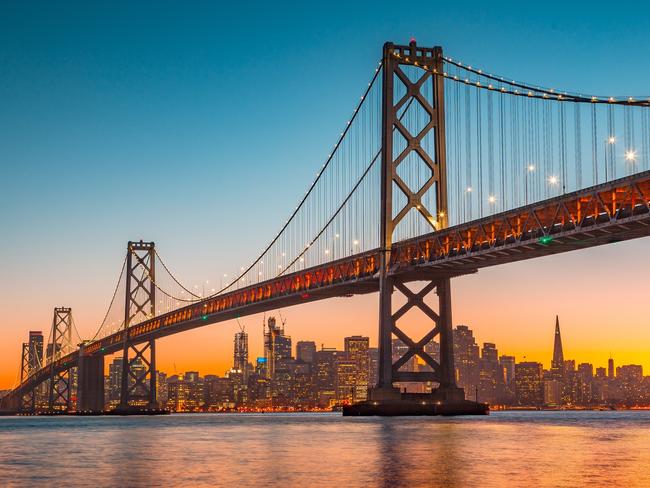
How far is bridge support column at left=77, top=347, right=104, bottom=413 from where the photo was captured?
117 metres

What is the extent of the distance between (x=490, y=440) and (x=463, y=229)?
1565 centimetres

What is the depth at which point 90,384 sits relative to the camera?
11825 cm

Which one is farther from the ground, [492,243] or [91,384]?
[492,243]

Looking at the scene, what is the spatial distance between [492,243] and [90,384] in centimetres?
7624

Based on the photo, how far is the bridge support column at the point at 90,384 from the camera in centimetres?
11738

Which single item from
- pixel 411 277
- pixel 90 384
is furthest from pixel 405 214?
pixel 90 384

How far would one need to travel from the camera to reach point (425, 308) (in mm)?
56938

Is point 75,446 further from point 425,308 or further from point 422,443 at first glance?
point 425,308

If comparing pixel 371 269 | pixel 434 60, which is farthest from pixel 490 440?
pixel 434 60

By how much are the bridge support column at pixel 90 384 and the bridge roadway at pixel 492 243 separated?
4357 cm

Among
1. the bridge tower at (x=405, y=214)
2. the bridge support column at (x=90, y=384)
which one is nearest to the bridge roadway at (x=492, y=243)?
the bridge tower at (x=405, y=214)

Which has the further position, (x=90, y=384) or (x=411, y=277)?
(x=90, y=384)

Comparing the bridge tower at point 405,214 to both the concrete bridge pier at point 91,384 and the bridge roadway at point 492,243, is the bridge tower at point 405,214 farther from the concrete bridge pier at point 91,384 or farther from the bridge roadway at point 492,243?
the concrete bridge pier at point 91,384

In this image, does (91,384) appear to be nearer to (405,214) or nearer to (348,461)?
(405,214)
